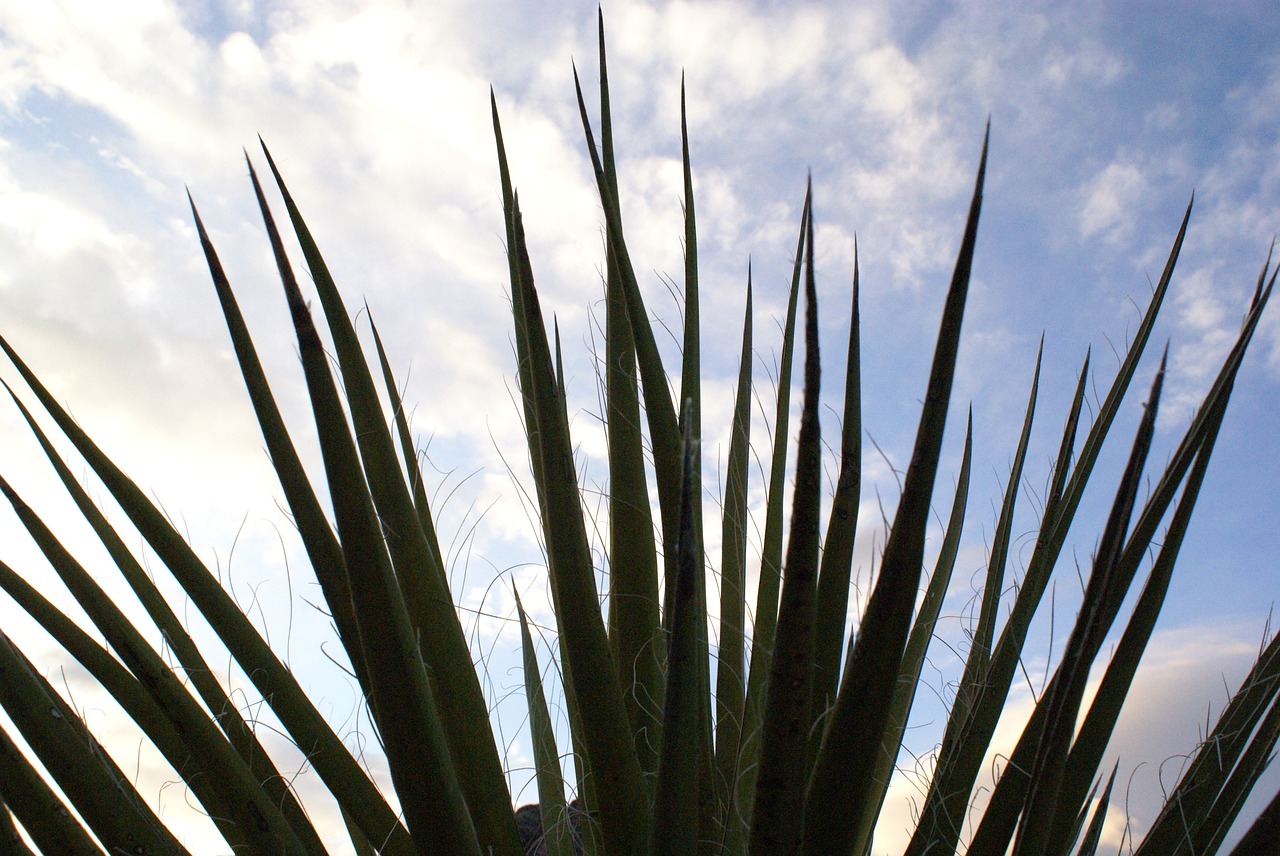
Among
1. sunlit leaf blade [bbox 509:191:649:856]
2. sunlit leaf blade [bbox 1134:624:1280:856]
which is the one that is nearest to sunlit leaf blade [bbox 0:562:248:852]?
sunlit leaf blade [bbox 509:191:649:856]

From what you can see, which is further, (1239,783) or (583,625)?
(1239,783)

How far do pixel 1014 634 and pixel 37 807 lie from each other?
4.49 ft

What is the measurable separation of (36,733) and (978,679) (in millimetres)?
1415

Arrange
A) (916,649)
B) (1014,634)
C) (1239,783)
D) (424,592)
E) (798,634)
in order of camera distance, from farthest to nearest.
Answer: (916,649) < (1014,634) < (1239,783) < (424,592) < (798,634)

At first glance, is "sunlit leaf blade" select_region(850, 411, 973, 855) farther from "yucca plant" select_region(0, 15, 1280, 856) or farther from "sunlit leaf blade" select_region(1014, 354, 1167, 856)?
"sunlit leaf blade" select_region(1014, 354, 1167, 856)

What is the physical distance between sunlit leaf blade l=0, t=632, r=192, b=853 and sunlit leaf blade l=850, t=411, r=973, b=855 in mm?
957

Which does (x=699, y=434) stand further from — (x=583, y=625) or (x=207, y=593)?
(x=207, y=593)

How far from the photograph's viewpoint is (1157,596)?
116cm

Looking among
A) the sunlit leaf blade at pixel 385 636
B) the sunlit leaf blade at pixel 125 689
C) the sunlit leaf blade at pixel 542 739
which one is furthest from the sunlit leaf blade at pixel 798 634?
the sunlit leaf blade at pixel 542 739

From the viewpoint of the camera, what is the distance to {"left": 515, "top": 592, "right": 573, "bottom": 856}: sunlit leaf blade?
5.21ft

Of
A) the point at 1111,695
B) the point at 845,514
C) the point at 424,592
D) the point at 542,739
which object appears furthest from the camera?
the point at 542,739

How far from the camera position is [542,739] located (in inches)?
70.8

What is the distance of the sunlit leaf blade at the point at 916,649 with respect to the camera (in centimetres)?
144

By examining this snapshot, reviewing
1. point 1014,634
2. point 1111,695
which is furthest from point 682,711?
point 1014,634
